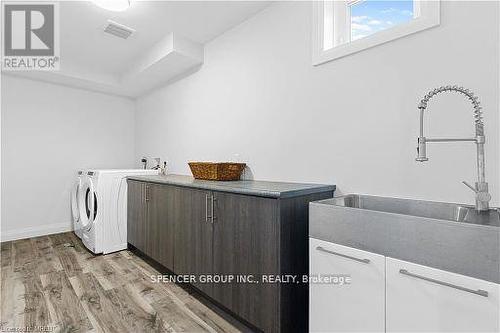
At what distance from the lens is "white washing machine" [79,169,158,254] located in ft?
9.83

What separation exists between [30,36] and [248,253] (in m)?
3.19

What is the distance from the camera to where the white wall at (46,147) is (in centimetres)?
351

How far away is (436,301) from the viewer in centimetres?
98

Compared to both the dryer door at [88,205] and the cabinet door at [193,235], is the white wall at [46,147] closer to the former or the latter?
the dryer door at [88,205]

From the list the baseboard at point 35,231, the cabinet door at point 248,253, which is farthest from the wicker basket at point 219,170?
the baseboard at point 35,231

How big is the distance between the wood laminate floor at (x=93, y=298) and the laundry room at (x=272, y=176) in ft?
0.06

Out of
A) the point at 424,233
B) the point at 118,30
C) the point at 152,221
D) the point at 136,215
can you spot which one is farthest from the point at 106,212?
the point at 424,233

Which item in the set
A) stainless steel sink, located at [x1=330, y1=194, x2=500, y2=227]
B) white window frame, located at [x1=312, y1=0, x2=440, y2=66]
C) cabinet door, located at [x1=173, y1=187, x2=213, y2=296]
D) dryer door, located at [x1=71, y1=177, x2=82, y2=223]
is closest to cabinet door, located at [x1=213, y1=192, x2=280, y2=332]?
cabinet door, located at [x1=173, y1=187, x2=213, y2=296]

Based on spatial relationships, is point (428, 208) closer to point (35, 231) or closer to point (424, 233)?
point (424, 233)

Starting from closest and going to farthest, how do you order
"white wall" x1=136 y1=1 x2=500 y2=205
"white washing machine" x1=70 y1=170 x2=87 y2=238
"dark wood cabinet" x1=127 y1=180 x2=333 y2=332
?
"white wall" x1=136 y1=1 x2=500 y2=205 → "dark wood cabinet" x1=127 y1=180 x2=333 y2=332 → "white washing machine" x1=70 y1=170 x2=87 y2=238

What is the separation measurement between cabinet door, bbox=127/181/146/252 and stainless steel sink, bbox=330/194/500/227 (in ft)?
6.88

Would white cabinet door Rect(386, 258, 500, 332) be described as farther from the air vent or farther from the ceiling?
the air vent

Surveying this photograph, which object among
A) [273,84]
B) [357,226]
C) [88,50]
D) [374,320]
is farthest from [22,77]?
[374,320]

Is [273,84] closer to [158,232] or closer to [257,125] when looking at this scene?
[257,125]
